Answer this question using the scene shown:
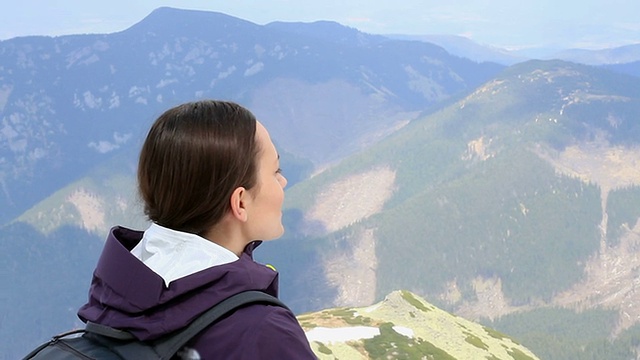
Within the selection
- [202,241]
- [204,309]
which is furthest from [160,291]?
[202,241]

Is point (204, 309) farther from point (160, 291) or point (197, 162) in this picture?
point (197, 162)

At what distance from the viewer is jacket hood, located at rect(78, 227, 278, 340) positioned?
176 inches

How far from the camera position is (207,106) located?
5.25 m

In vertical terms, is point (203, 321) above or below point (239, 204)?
below

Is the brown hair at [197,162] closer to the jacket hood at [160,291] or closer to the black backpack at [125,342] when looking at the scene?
the jacket hood at [160,291]

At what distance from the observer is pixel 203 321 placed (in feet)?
14.5

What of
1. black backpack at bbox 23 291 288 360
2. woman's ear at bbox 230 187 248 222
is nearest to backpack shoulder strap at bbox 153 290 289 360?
black backpack at bbox 23 291 288 360

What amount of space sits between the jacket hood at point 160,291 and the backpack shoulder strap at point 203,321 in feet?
0.13

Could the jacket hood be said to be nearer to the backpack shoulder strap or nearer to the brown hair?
the backpack shoulder strap

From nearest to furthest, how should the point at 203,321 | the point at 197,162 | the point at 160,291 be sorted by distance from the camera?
the point at 203,321
the point at 160,291
the point at 197,162

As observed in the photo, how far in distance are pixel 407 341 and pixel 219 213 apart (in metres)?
88.4

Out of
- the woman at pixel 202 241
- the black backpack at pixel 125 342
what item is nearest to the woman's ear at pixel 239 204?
the woman at pixel 202 241

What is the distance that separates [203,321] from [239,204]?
1.09m

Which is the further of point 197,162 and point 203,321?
point 197,162
